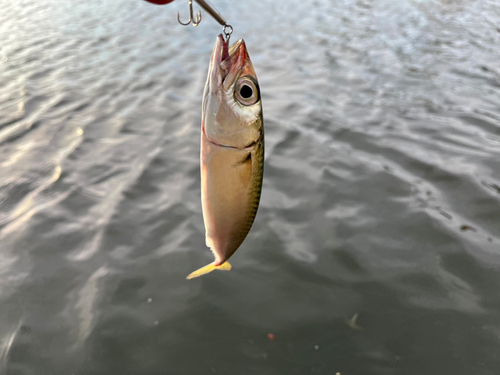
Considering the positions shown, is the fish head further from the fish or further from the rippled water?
the rippled water

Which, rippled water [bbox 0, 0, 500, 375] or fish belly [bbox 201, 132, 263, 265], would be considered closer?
fish belly [bbox 201, 132, 263, 265]

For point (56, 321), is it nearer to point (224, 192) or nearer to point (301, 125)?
point (224, 192)

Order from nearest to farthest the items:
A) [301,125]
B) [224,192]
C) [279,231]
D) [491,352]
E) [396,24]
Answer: [224,192], [491,352], [279,231], [301,125], [396,24]

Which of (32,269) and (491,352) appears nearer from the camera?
(491,352)

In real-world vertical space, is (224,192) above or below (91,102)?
above

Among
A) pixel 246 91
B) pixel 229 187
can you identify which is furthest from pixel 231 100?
pixel 229 187

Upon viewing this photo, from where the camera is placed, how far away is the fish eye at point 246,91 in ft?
5.65

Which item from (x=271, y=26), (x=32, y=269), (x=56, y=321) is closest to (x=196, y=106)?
(x=32, y=269)

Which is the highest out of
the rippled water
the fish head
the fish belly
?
the fish head

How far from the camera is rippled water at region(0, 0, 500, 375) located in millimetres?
2623

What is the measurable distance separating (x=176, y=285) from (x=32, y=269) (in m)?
1.20

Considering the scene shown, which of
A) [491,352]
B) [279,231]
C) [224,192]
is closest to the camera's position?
[224,192]

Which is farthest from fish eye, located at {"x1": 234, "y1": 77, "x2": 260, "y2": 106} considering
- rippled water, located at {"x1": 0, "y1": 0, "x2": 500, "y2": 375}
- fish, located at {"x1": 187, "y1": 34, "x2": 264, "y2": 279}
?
rippled water, located at {"x1": 0, "y1": 0, "x2": 500, "y2": 375}

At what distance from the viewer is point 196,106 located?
584 centimetres
